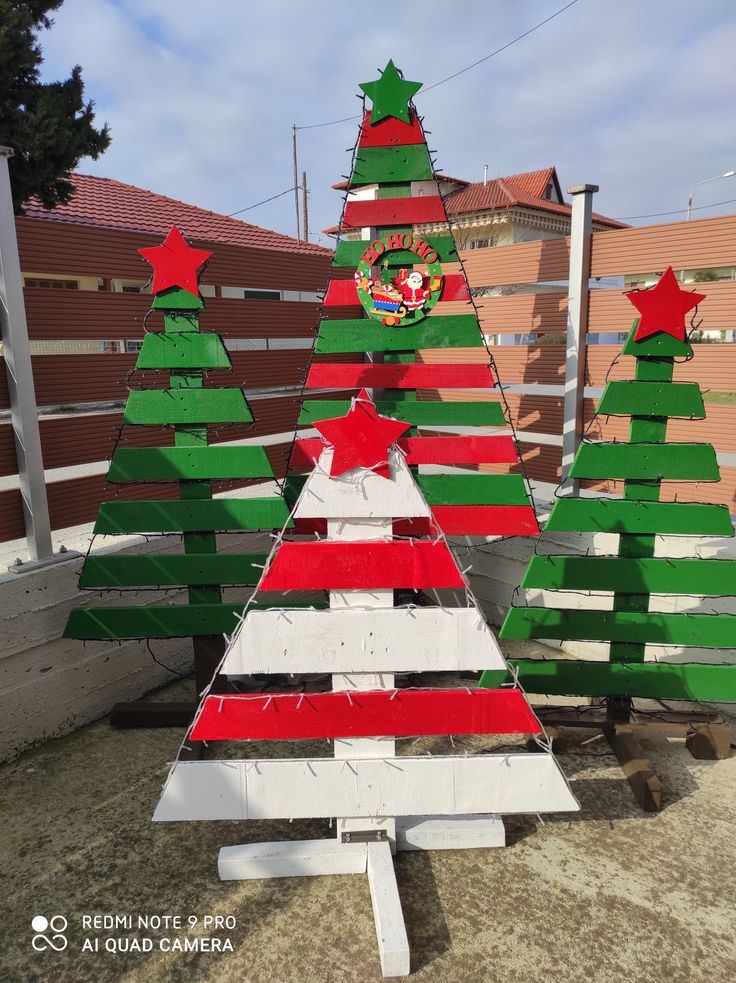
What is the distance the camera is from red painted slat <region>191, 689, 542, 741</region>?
330 centimetres

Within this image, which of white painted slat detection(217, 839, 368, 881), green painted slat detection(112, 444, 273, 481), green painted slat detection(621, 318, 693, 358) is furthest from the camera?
green painted slat detection(112, 444, 273, 481)

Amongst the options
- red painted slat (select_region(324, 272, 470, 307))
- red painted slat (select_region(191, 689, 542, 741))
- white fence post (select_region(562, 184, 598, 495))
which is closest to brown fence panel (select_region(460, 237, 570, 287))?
white fence post (select_region(562, 184, 598, 495))

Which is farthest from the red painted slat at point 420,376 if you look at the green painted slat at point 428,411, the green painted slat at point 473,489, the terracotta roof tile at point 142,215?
the terracotta roof tile at point 142,215

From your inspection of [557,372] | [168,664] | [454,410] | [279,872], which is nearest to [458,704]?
[279,872]

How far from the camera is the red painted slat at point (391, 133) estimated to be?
484 cm

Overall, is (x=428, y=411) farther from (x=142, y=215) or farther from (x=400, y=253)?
(x=142, y=215)

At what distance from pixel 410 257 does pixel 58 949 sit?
4.80 m

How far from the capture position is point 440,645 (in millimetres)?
3246

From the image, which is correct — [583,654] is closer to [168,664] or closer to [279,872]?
[279,872]

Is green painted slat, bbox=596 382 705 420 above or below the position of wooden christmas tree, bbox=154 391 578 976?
above

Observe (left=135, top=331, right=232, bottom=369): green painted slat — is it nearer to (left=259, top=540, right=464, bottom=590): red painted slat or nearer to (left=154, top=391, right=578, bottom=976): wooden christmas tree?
(left=154, top=391, right=578, bottom=976): wooden christmas tree

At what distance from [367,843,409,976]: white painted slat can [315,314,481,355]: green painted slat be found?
3434 millimetres

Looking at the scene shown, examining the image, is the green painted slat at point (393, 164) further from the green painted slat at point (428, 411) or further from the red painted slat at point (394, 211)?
the green painted slat at point (428, 411)

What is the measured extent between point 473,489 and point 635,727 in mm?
2053
